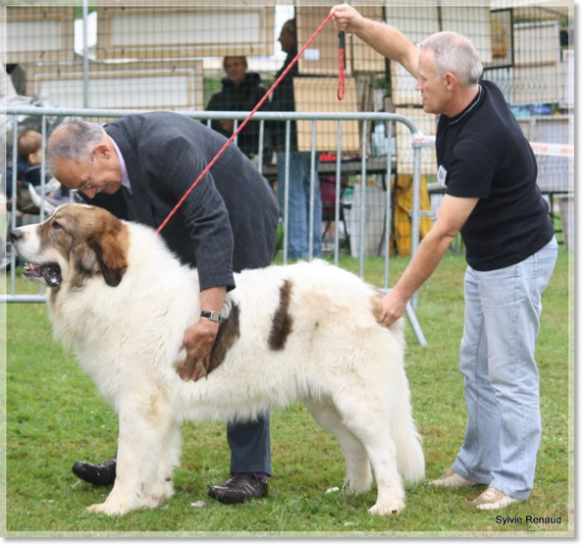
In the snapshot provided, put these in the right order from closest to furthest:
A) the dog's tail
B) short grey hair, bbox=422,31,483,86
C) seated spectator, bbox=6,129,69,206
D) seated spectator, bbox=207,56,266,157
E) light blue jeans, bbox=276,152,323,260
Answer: short grey hair, bbox=422,31,483,86 < the dog's tail < light blue jeans, bbox=276,152,323,260 < seated spectator, bbox=6,129,69,206 < seated spectator, bbox=207,56,266,157

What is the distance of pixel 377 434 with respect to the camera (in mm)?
4336

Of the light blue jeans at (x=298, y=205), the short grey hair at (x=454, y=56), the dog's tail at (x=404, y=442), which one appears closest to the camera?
the short grey hair at (x=454, y=56)

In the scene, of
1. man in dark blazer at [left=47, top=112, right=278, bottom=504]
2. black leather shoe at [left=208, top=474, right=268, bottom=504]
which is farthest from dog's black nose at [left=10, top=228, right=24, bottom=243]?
black leather shoe at [left=208, top=474, right=268, bottom=504]

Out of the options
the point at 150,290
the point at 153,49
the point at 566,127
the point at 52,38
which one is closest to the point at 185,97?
the point at 153,49

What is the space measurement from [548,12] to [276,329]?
1157 cm

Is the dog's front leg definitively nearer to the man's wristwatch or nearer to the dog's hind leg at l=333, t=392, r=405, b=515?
the man's wristwatch

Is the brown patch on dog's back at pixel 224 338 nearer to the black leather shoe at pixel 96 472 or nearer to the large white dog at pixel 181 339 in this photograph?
the large white dog at pixel 181 339

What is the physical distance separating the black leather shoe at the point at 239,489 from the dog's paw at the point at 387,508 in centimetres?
67

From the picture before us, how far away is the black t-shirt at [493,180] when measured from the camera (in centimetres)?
406

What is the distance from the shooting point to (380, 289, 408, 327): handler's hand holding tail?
14.1 feet

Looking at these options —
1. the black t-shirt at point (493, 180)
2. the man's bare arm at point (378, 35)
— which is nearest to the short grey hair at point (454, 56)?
the black t-shirt at point (493, 180)

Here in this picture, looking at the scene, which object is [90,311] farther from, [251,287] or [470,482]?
[470,482]

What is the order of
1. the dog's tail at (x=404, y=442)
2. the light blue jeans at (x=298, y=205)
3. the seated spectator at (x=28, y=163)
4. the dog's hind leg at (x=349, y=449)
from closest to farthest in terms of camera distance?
the dog's tail at (x=404, y=442), the dog's hind leg at (x=349, y=449), the light blue jeans at (x=298, y=205), the seated spectator at (x=28, y=163)

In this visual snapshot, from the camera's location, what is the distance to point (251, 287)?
4359mm
